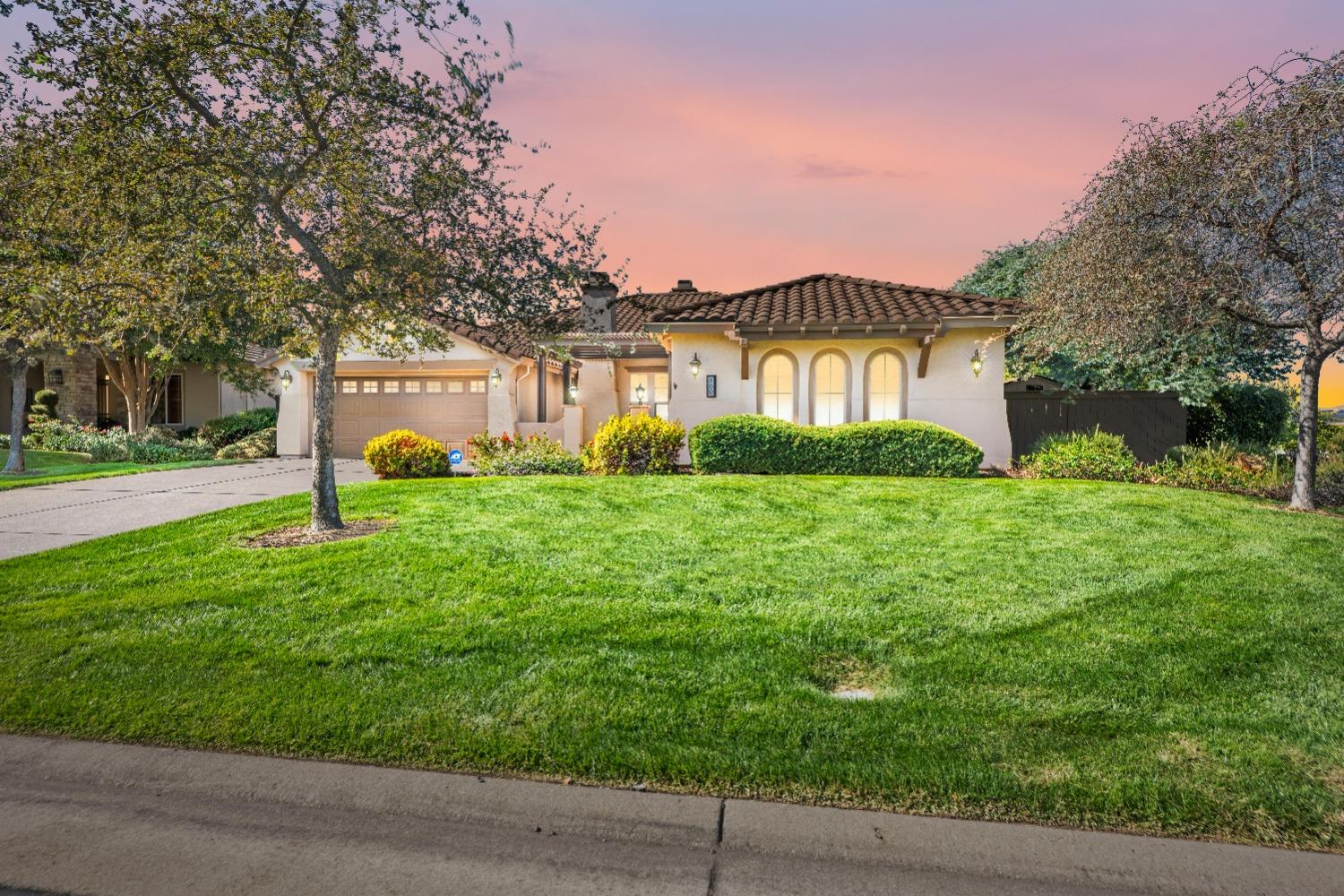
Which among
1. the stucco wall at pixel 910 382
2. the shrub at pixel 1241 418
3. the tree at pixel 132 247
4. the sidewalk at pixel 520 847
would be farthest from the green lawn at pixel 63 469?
the shrub at pixel 1241 418

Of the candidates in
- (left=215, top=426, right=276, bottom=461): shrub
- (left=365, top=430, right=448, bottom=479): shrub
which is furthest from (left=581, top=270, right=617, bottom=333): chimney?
(left=215, top=426, right=276, bottom=461): shrub

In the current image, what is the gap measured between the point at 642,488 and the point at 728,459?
3.04 meters

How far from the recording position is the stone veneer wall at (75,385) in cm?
2533

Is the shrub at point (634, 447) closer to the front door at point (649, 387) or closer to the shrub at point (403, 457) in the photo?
the shrub at point (403, 457)

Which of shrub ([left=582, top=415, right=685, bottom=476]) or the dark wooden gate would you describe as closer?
shrub ([left=582, top=415, right=685, bottom=476])

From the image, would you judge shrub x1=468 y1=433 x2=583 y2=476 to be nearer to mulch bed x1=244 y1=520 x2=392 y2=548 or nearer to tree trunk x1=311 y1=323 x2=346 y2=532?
mulch bed x1=244 y1=520 x2=392 y2=548

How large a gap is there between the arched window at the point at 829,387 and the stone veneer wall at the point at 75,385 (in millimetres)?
25106

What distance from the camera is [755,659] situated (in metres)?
4.59

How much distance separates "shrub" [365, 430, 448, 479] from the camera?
14.4m

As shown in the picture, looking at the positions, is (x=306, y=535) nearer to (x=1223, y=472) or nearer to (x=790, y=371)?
(x=790, y=371)

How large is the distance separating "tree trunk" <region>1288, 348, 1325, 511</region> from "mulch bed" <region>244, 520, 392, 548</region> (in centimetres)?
1293

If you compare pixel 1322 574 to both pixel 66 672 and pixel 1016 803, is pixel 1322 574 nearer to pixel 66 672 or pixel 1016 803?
pixel 1016 803

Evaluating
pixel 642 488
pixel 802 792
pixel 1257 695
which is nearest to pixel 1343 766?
pixel 1257 695

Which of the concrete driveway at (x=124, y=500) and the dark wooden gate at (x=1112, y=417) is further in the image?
the dark wooden gate at (x=1112, y=417)
